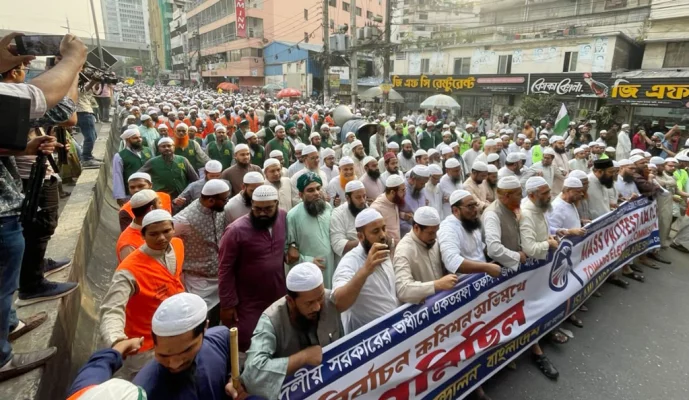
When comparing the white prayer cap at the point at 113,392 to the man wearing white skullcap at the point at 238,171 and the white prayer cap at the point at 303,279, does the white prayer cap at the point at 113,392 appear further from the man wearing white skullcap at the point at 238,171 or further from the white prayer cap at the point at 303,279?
the man wearing white skullcap at the point at 238,171

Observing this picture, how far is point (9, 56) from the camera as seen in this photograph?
6.30 feet

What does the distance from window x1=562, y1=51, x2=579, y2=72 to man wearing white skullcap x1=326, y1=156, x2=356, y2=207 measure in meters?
19.5

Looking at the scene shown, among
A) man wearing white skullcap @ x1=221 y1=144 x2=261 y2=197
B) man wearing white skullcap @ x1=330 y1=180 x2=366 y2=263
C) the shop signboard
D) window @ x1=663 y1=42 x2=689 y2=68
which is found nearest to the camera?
man wearing white skullcap @ x1=330 y1=180 x2=366 y2=263

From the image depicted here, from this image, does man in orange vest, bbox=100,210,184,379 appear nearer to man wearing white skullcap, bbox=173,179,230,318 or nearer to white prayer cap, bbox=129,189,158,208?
white prayer cap, bbox=129,189,158,208

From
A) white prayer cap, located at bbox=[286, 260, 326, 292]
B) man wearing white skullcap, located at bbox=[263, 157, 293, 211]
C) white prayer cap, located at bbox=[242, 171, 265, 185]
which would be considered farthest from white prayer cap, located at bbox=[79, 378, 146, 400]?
man wearing white skullcap, located at bbox=[263, 157, 293, 211]

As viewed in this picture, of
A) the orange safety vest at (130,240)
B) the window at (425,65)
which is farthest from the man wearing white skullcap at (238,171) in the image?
the window at (425,65)

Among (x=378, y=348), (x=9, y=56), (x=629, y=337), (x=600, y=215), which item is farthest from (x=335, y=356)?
(x=600, y=215)

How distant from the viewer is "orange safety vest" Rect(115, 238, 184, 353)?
2.46 metres

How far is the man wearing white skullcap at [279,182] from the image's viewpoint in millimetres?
4988

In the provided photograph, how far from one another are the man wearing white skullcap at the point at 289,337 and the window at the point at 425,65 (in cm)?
2897

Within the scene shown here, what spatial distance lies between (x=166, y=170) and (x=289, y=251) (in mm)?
2793

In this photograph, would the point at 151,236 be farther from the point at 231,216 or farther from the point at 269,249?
the point at 231,216

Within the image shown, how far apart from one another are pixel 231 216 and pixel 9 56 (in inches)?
91.9

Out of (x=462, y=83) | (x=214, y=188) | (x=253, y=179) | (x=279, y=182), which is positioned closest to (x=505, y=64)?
(x=462, y=83)
